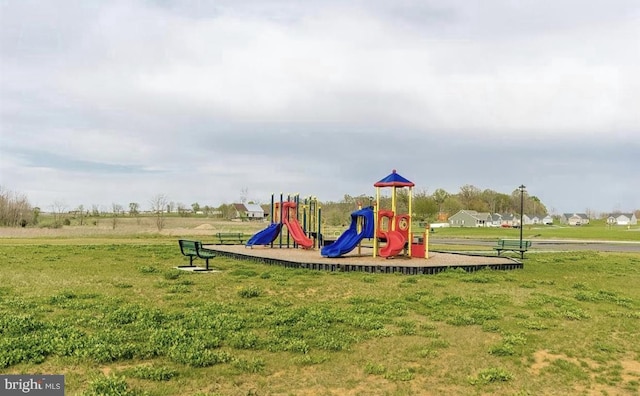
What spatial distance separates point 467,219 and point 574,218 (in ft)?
237

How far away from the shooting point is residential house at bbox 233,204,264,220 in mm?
116838

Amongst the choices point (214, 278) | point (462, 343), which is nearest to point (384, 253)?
point (214, 278)

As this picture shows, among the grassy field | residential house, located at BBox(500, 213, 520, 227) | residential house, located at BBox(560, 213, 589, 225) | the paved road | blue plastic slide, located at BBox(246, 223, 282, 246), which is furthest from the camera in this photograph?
residential house, located at BBox(560, 213, 589, 225)

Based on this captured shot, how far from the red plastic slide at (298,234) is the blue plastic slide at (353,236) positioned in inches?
174

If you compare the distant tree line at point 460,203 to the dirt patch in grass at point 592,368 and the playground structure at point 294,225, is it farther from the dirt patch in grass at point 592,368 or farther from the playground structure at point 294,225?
the dirt patch in grass at point 592,368

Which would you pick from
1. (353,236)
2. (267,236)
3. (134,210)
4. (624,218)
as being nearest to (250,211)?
(134,210)

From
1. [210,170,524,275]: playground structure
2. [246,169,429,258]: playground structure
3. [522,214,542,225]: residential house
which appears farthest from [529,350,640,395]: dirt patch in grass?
[522,214,542,225]: residential house

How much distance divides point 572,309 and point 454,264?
7.08m

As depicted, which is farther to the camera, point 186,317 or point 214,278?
point 214,278

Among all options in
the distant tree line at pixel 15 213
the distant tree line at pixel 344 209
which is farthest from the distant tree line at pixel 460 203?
the distant tree line at pixel 15 213

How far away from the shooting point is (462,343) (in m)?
7.69

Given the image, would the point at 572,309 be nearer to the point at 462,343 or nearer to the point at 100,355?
the point at 462,343

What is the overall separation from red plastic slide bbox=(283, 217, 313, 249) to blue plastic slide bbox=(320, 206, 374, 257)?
4.42m

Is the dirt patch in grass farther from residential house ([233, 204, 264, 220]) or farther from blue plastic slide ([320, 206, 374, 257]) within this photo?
residential house ([233, 204, 264, 220])
